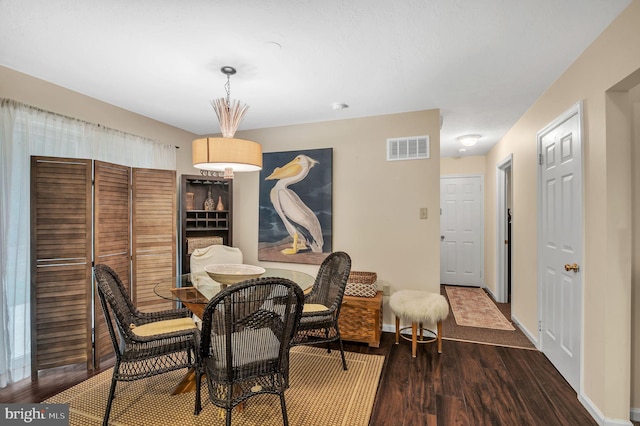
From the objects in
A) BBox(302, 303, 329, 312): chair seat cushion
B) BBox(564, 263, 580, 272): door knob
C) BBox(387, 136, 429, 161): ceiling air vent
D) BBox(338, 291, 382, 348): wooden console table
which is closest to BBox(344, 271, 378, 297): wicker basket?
BBox(338, 291, 382, 348): wooden console table

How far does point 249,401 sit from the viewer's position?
221cm

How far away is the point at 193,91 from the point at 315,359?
106 inches

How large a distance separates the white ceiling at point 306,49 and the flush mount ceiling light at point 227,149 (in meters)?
0.35

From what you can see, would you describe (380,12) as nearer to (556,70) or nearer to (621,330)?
(556,70)

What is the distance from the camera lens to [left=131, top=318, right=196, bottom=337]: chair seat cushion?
210cm

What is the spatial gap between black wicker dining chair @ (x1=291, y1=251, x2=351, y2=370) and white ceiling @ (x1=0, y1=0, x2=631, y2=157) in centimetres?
161

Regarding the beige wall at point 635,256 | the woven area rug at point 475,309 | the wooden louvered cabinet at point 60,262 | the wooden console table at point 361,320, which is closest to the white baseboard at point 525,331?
the woven area rug at point 475,309

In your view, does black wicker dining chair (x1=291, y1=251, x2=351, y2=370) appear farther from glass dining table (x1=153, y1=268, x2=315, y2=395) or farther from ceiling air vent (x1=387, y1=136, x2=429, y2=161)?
ceiling air vent (x1=387, y1=136, x2=429, y2=161)

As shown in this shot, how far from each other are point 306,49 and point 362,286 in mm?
2220

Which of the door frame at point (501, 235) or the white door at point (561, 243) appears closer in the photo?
the white door at point (561, 243)

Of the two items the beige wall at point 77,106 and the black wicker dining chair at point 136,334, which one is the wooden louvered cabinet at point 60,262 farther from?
the black wicker dining chair at point 136,334

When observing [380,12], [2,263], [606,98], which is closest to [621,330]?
[606,98]

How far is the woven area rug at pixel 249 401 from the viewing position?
1.99 meters

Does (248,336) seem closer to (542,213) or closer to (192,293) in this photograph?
(192,293)
